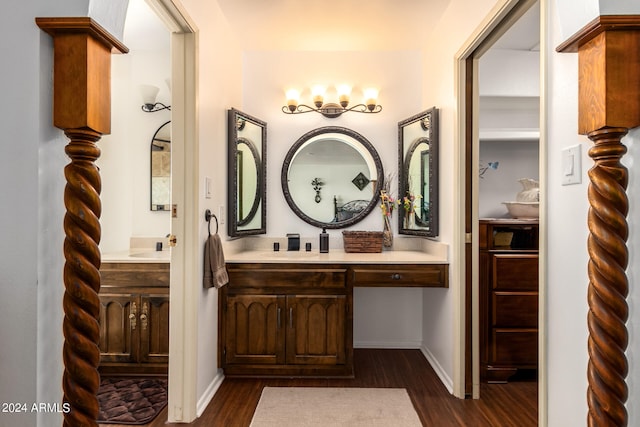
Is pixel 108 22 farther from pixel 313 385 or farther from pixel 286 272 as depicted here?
pixel 313 385

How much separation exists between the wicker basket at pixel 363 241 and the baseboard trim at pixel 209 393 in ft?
4.30

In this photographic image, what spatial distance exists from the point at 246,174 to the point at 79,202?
2064 mm

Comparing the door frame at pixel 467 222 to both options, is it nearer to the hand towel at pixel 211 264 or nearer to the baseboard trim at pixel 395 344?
the baseboard trim at pixel 395 344

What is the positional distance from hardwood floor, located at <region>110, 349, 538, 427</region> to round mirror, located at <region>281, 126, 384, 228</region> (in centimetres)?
123

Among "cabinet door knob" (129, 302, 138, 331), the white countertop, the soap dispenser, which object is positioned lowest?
"cabinet door knob" (129, 302, 138, 331)

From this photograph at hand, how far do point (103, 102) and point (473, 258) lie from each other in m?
2.19

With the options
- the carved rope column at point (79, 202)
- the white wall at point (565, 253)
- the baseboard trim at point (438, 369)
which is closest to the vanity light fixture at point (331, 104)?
the white wall at point (565, 253)

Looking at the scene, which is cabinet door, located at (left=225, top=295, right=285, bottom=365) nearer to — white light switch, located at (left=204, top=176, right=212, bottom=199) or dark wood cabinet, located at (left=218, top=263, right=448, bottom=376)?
dark wood cabinet, located at (left=218, top=263, right=448, bottom=376)

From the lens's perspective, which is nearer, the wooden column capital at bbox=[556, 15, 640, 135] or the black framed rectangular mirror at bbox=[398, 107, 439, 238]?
the wooden column capital at bbox=[556, 15, 640, 135]

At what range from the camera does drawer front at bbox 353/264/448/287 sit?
9.00 ft

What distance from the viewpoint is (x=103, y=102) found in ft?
3.85

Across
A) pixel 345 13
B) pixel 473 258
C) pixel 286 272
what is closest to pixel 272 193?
pixel 286 272

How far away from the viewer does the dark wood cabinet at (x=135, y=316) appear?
8.92 ft

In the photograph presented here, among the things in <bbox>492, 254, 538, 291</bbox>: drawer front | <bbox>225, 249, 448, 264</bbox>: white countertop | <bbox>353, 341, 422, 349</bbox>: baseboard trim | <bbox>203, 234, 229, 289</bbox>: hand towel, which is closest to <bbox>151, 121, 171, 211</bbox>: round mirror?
<bbox>225, 249, 448, 264</bbox>: white countertop
